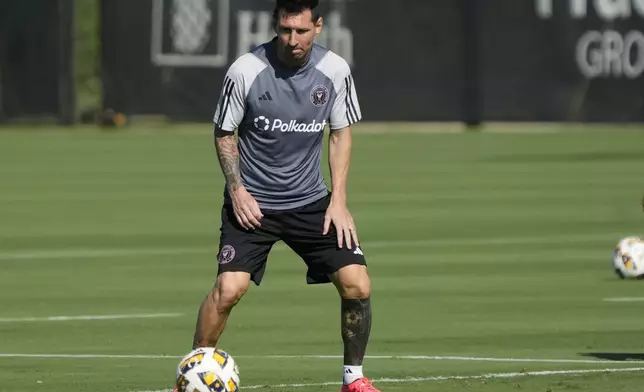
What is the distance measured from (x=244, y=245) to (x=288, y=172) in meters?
0.45

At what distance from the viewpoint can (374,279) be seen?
16.3 m

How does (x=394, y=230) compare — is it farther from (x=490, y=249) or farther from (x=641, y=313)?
(x=641, y=313)

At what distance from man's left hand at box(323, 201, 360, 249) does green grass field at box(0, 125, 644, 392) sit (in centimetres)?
105

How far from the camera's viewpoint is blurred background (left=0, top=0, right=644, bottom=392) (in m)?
12.2

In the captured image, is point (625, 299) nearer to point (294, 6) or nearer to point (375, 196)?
point (294, 6)

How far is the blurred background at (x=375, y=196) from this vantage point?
12.2m

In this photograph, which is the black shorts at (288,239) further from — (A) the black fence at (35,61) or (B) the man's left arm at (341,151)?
(A) the black fence at (35,61)

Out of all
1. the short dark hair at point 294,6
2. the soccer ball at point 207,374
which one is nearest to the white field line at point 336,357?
the soccer ball at point 207,374

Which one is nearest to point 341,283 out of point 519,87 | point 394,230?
point 394,230

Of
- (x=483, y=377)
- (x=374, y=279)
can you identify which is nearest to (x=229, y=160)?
(x=483, y=377)

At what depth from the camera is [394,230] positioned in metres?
20.7

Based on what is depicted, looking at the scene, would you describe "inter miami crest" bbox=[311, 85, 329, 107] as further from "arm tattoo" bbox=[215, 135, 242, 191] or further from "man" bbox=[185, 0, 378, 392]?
"arm tattoo" bbox=[215, 135, 242, 191]

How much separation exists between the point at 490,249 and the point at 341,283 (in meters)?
8.79

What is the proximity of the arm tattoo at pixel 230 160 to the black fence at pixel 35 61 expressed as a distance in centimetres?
2726
